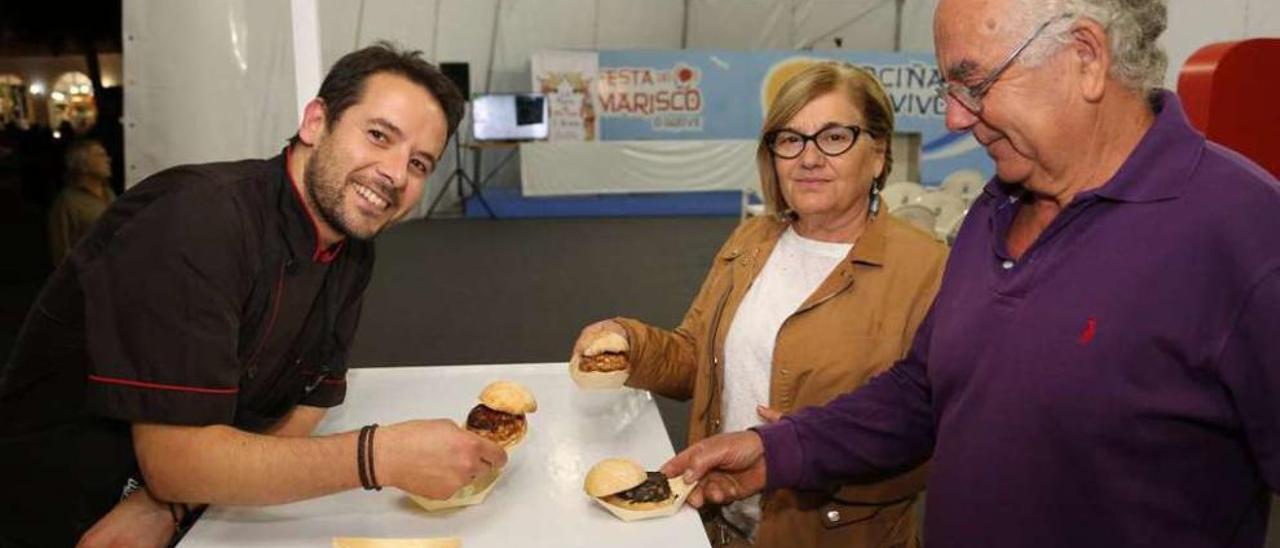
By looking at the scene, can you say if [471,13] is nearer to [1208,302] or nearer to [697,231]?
[697,231]

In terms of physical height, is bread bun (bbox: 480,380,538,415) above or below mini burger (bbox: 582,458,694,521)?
above

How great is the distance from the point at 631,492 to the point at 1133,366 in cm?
84

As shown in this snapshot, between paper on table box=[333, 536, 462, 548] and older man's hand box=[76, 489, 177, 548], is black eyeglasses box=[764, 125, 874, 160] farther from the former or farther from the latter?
older man's hand box=[76, 489, 177, 548]

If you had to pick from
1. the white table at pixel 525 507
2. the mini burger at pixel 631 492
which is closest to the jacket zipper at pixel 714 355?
the white table at pixel 525 507

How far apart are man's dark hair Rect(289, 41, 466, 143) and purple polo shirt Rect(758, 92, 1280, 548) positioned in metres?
1.10

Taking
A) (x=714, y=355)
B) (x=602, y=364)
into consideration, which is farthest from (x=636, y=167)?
(x=602, y=364)

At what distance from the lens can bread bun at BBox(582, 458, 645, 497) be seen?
1.60 metres

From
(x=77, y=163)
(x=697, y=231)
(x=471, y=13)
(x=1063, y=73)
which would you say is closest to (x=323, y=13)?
(x=471, y=13)

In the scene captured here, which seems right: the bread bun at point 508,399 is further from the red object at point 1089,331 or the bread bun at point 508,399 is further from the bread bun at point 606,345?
the red object at point 1089,331

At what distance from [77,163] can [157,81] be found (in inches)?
108

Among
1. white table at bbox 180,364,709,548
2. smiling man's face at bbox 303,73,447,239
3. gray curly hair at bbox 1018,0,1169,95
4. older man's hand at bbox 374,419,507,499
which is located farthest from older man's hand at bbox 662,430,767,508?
gray curly hair at bbox 1018,0,1169,95

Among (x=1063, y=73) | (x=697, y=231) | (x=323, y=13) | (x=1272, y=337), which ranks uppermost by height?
(x=323, y=13)

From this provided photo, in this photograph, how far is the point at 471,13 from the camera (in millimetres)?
14055

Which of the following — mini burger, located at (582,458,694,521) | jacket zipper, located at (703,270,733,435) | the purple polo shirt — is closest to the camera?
the purple polo shirt
